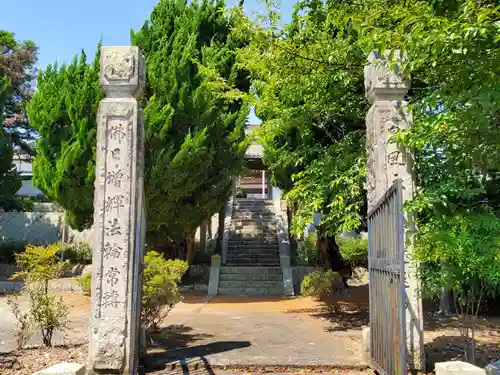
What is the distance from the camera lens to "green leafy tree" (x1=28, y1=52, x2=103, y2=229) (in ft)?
40.7

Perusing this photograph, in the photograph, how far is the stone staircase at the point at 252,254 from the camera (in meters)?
15.3

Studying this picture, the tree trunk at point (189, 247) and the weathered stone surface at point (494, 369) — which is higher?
the tree trunk at point (189, 247)

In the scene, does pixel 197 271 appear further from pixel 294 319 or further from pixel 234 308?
pixel 294 319

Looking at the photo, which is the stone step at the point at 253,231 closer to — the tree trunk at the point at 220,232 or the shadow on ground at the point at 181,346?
the tree trunk at the point at 220,232

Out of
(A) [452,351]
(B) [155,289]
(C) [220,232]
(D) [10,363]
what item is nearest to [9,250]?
→ (C) [220,232]

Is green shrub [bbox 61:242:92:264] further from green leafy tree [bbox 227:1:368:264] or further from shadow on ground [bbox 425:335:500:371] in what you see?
shadow on ground [bbox 425:335:500:371]

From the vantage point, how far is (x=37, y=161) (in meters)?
13.5

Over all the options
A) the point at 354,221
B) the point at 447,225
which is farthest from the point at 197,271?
the point at 447,225

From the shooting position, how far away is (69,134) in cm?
1313

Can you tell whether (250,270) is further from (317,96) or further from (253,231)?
(317,96)

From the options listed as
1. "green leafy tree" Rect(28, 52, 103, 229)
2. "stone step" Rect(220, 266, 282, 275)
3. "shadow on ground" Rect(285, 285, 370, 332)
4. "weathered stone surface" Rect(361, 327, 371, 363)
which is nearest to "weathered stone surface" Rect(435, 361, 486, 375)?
"weathered stone surface" Rect(361, 327, 371, 363)

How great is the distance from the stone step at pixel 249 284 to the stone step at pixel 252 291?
18 centimetres

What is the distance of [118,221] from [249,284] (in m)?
10.5

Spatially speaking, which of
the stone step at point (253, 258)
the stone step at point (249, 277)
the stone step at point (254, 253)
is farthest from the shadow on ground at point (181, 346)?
the stone step at point (254, 253)
